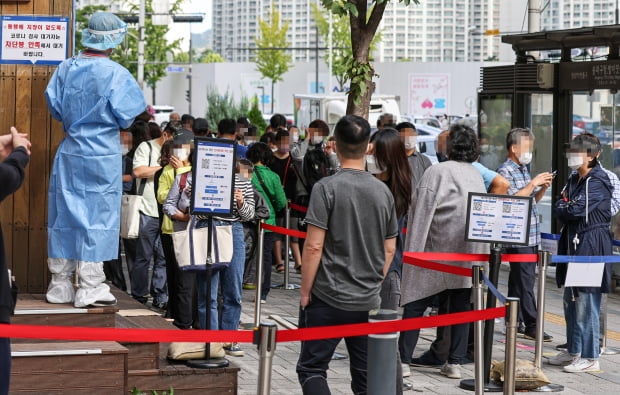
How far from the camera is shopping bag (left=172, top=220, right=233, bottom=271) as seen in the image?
355 inches

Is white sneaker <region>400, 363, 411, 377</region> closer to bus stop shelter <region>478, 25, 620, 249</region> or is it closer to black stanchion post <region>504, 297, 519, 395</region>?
black stanchion post <region>504, 297, 519, 395</region>

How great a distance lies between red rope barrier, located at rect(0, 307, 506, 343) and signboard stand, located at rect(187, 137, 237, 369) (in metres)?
2.57

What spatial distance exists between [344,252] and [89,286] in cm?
233

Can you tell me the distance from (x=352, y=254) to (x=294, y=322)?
5.26 m

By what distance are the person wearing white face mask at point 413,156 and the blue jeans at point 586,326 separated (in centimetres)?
166

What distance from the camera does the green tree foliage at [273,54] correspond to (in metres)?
69.2

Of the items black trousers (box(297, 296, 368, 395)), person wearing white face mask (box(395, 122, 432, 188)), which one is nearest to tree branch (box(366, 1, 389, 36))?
person wearing white face mask (box(395, 122, 432, 188))

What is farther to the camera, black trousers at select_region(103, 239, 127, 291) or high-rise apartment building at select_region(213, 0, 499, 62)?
high-rise apartment building at select_region(213, 0, 499, 62)

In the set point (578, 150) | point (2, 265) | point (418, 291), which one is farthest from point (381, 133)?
point (2, 265)

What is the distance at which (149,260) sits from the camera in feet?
40.3

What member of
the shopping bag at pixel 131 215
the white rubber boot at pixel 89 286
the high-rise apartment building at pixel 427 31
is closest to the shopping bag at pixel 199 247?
the white rubber boot at pixel 89 286

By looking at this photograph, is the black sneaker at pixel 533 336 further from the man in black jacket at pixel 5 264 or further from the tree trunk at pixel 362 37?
the man in black jacket at pixel 5 264

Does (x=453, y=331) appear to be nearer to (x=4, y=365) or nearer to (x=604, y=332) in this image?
(x=604, y=332)

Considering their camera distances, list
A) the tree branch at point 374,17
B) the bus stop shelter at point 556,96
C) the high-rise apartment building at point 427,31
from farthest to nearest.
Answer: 1. the high-rise apartment building at point 427,31
2. the bus stop shelter at point 556,96
3. the tree branch at point 374,17
